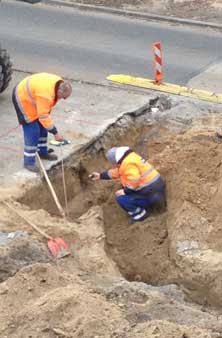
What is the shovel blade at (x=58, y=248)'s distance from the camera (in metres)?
10.5

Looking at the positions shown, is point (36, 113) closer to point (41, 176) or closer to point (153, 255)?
point (41, 176)

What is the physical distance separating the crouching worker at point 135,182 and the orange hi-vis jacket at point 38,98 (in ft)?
3.87

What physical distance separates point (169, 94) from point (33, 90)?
4.14 meters

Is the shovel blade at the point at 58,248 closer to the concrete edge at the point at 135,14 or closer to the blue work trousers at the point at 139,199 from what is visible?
the blue work trousers at the point at 139,199

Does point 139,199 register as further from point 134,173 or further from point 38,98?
point 38,98

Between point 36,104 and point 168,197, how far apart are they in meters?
2.44

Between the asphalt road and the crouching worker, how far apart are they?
520 centimetres

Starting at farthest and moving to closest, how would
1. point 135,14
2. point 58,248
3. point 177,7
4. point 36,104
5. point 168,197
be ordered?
1. point 177,7
2. point 135,14
3. point 36,104
4. point 168,197
5. point 58,248

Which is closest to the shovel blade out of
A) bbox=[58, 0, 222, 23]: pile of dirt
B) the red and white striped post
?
the red and white striped post

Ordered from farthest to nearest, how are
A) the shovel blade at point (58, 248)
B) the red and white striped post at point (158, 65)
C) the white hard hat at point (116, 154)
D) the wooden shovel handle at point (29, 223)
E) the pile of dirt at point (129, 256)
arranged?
the red and white striped post at point (158, 65) → the white hard hat at point (116, 154) → the wooden shovel handle at point (29, 223) → the shovel blade at point (58, 248) → the pile of dirt at point (129, 256)

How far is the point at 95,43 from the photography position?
1930cm

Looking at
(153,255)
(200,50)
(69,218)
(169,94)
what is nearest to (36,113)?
(69,218)

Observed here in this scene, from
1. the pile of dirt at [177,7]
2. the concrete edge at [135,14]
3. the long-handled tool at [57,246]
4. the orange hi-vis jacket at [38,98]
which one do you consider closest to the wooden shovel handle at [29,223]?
the long-handled tool at [57,246]

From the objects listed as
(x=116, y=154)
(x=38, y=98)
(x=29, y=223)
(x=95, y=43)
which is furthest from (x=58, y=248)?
(x=95, y=43)
